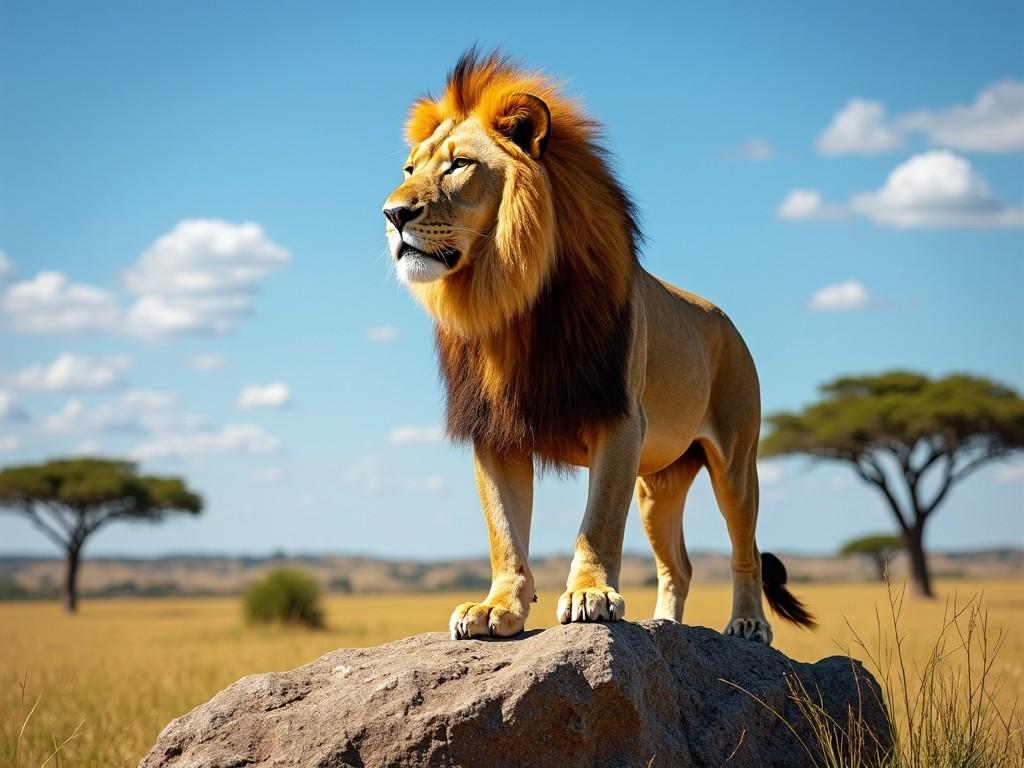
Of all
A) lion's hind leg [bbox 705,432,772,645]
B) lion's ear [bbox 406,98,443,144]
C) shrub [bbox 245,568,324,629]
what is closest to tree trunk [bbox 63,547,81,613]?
shrub [bbox 245,568,324,629]

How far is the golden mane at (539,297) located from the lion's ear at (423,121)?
0.03 metres

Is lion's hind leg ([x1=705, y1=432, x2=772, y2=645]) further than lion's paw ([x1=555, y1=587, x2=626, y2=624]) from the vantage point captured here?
Yes

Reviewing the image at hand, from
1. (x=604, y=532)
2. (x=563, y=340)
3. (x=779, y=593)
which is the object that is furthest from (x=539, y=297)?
(x=779, y=593)

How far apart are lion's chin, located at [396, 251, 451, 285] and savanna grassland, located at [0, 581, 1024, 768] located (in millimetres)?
2170

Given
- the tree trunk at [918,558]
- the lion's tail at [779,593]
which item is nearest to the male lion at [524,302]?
the lion's tail at [779,593]

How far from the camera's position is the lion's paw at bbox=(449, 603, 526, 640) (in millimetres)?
4551

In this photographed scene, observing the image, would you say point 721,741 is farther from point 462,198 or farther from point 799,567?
point 799,567

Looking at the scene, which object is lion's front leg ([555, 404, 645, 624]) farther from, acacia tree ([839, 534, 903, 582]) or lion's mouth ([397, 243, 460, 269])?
acacia tree ([839, 534, 903, 582])

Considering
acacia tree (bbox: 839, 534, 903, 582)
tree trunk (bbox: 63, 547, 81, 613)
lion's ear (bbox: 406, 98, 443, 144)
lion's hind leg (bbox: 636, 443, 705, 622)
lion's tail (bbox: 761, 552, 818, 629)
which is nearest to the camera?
lion's ear (bbox: 406, 98, 443, 144)

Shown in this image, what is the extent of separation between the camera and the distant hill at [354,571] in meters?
74.2

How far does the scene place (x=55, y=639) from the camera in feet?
70.8

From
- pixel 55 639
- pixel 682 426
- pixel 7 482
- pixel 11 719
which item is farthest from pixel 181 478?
pixel 682 426

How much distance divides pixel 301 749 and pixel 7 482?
3896 centimetres

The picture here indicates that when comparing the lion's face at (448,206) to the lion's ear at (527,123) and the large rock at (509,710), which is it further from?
the large rock at (509,710)
